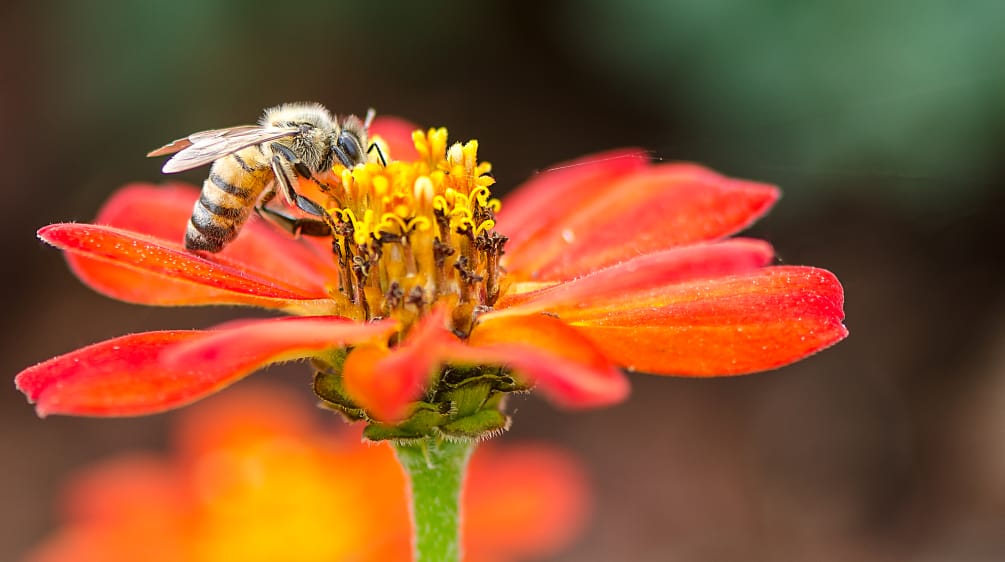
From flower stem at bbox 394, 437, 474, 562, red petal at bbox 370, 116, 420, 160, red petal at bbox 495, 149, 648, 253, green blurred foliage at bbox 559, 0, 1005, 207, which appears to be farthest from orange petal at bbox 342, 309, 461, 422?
green blurred foliage at bbox 559, 0, 1005, 207

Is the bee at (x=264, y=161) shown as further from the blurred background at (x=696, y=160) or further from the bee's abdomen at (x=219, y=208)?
the blurred background at (x=696, y=160)

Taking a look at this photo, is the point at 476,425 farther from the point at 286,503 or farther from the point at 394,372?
the point at 286,503

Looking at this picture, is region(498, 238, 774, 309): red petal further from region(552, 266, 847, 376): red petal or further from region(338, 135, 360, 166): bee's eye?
region(338, 135, 360, 166): bee's eye

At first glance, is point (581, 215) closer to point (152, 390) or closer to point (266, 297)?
point (266, 297)

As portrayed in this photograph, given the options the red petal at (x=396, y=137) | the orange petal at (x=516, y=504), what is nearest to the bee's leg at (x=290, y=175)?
the red petal at (x=396, y=137)

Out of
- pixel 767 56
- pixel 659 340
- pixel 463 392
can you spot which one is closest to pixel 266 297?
pixel 463 392
